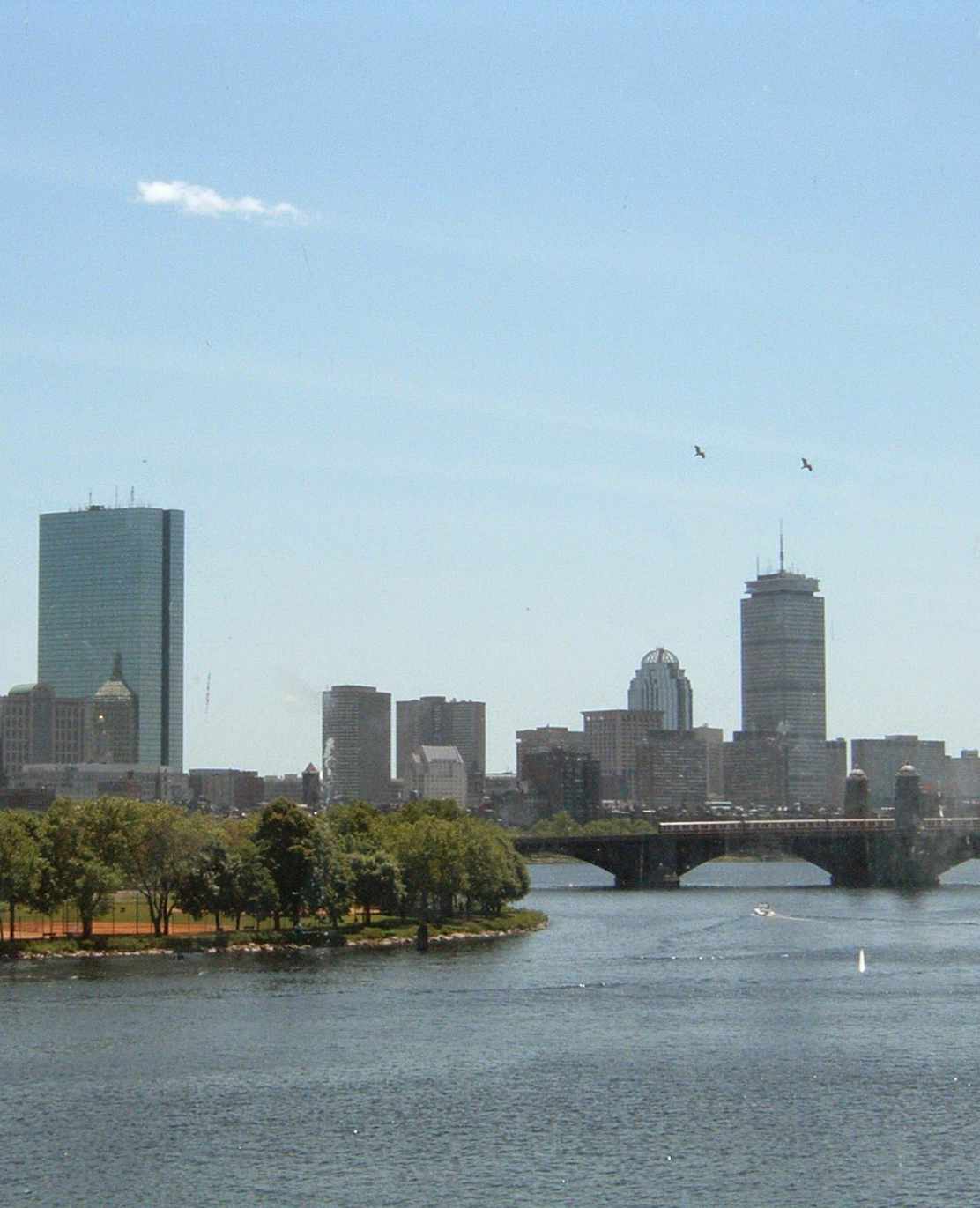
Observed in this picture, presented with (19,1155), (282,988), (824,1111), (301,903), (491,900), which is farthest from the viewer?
(491,900)

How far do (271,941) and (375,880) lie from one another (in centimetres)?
1389

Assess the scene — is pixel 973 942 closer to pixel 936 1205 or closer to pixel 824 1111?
pixel 824 1111

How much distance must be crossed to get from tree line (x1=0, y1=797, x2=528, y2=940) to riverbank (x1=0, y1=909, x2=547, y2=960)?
1.66 metres

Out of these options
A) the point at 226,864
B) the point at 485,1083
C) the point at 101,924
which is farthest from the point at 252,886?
the point at 485,1083

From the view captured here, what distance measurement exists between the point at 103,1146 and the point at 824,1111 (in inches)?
1047

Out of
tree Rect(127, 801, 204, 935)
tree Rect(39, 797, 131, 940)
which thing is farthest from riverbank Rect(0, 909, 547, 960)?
tree Rect(127, 801, 204, 935)

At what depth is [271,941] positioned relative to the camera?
14150cm

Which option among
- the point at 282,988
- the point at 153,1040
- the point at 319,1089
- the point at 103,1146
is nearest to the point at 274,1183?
the point at 103,1146

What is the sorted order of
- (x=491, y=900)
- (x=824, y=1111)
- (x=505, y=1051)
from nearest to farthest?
(x=824, y=1111) → (x=505, y=1051) → (x=491, y=900)

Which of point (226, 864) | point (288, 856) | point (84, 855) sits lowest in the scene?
point (226, 864)

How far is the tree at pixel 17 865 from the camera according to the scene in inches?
5059

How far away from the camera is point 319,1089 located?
275 ft

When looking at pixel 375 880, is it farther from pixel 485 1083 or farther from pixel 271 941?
pixel 485 1083

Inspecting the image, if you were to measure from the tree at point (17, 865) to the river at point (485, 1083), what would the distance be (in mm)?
4577
